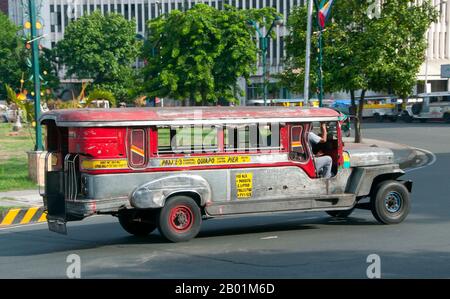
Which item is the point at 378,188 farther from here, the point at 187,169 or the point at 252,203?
the point at 187,169

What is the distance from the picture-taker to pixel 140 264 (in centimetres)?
1030

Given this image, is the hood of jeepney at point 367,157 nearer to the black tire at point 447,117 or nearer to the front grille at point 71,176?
the front grille at point 71,176

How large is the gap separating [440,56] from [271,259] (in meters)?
76.8

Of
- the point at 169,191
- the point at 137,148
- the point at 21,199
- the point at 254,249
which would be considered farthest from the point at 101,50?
the point at 254,249

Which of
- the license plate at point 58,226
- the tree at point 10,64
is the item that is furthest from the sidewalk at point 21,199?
the tree at point 10,64

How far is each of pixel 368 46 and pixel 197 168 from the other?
2411 cm

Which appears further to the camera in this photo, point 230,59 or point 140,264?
point 230,59

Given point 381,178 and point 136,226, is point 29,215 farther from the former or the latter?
point 381,178

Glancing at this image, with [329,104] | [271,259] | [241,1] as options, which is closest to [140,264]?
[271,259]

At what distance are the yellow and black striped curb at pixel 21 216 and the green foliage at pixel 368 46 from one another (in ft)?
68.7

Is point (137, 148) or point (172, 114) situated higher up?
point (172, 114)

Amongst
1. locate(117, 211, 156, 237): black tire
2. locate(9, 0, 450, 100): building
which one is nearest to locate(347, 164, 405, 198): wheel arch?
locate(117, 211, 156, 237): black tire

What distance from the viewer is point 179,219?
11945mm

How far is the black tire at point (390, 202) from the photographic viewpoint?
13.2m
